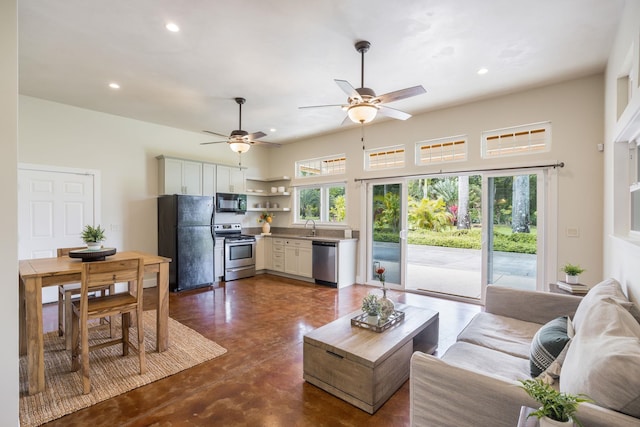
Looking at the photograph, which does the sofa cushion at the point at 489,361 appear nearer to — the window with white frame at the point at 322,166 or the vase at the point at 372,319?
the vase at the point at 372,319

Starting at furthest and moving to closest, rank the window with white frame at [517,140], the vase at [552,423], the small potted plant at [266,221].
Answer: the small potted plant at [266,221]
the window with white frame at [517,140]
the vase at [552,423]

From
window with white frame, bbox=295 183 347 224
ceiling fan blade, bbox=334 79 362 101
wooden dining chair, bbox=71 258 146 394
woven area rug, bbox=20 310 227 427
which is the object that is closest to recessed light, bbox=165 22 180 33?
ceiling fan blade, bbox=334 79 362 101

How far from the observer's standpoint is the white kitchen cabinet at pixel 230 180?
6.24 m

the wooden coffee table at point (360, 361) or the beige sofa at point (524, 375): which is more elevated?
the beige sofa at point (524, 375)

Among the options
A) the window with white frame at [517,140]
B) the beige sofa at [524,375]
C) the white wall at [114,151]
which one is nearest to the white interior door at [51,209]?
the white wall at [114,151]

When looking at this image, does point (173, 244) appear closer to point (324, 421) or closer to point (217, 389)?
point (217, 389)

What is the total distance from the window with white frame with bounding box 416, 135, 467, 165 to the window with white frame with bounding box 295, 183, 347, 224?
1.71m

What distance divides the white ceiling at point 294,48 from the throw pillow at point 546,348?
2.44m

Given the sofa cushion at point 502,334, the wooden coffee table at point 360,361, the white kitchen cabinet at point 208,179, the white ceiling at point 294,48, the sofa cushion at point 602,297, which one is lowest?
the wooden coffee table at point 360,361

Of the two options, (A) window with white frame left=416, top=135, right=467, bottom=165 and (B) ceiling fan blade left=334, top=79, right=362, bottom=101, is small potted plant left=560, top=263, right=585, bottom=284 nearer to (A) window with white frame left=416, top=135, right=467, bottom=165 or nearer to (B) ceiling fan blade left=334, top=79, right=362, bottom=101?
(A) window with white frame left=416, top=135, right=467, bottom=165

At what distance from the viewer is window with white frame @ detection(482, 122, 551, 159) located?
4.03 meters

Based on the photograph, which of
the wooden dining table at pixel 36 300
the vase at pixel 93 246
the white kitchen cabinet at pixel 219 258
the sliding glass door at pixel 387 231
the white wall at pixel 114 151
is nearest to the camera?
the wooden dining table at pixel 36 300

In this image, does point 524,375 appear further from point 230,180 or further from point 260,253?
point 230,180

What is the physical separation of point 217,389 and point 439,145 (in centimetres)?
454
